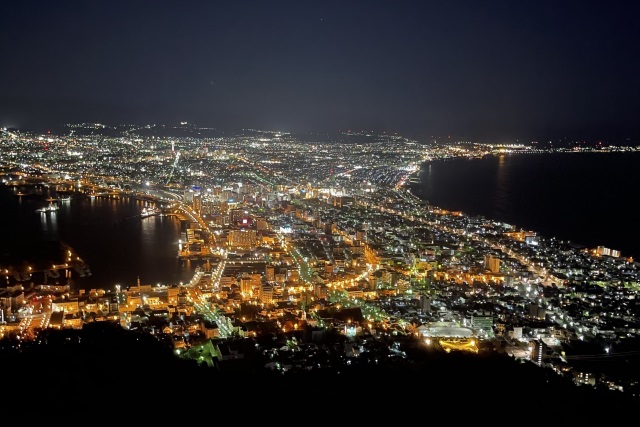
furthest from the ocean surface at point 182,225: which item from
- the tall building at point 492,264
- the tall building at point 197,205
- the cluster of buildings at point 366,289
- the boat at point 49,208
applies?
the tall building at point 492,264

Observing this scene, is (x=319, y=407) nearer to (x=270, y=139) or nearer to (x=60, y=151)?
(x=60, y=151)

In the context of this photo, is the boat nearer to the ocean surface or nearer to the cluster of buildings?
the ocean surface

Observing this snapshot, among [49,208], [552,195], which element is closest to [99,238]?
[49,208]

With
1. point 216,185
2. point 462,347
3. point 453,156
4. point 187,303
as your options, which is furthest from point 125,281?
point 453,156

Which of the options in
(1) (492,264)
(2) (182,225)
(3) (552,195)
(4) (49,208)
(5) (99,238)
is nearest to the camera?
(1) (492,264)

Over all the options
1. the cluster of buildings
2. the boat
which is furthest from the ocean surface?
the cluster of buildings

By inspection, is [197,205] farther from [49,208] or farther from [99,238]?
[99,238]
